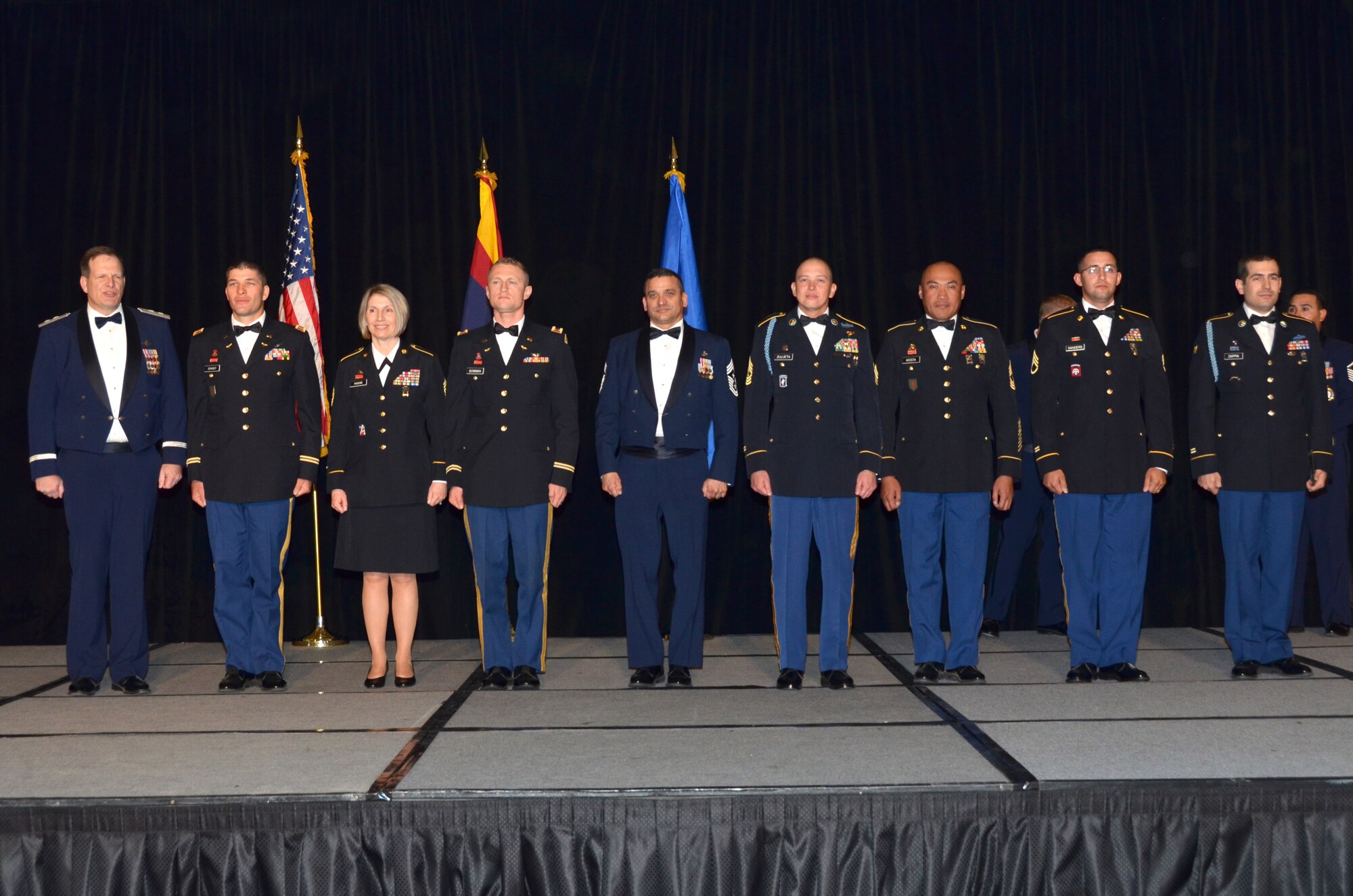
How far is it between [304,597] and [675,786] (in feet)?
11.9

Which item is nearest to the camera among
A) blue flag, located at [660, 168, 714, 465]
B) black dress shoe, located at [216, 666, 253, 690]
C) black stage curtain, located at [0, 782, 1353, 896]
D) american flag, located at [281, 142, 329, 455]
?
black stage curtain, located at [0, 782, 1353, 896]

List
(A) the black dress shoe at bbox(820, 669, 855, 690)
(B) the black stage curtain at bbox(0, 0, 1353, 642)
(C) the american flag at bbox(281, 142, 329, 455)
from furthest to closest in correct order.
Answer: (B) the black stage curtain at bbox(0, 0, 1353, 642) → (C) the american flag at bbox(281, 142, 329, 455) → (A) the black dress shoe at bbox(820, 669, 855, 690)

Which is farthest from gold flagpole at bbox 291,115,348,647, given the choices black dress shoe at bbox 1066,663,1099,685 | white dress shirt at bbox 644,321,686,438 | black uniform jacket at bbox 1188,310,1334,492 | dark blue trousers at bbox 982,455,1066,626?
black uniform jacket at bbox 1188,310,1334,492

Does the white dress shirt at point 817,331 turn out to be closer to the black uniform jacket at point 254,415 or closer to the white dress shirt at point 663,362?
the white dress shirt at point 663,362

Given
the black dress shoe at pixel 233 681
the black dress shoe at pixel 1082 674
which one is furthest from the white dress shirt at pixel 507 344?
the black dress shoe at pixel 1082 674

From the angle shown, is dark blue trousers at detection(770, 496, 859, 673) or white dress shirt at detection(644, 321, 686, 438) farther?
white dress shirt at detection(644, 321, 686, 438)

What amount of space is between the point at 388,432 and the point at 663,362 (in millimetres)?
1136

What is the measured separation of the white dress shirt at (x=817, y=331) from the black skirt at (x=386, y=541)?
66.3 inches

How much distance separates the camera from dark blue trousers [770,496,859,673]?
4281 millimetres

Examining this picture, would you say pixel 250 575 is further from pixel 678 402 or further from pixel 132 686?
pixel 678 402

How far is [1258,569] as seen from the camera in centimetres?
444

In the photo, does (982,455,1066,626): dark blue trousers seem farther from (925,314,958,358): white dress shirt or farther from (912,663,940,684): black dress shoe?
(925,314,958,358): white dress shirt

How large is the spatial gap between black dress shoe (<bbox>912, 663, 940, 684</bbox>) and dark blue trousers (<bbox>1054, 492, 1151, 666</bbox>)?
1.81 ft

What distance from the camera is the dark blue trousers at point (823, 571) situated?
428cm
